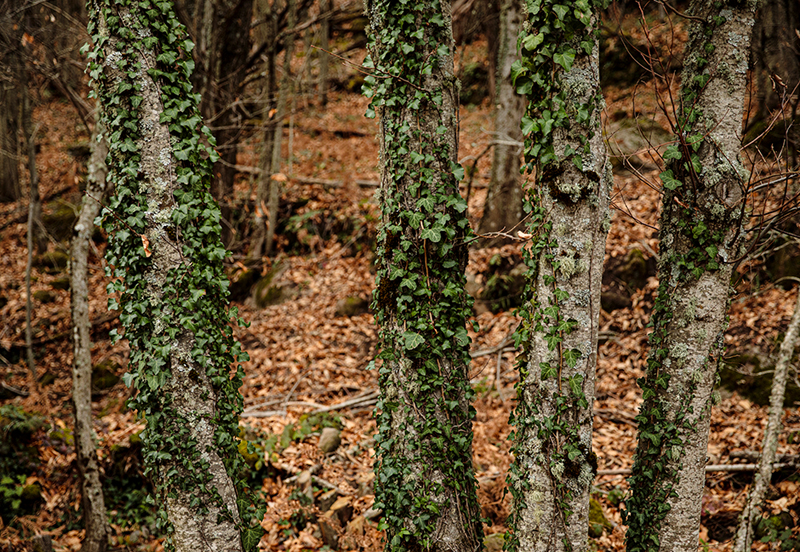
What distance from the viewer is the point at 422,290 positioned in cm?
344

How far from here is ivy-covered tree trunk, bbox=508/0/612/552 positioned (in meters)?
2.92

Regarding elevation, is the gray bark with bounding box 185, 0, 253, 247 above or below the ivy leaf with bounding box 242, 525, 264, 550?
above

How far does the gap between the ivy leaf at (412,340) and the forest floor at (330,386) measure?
0.77 meters

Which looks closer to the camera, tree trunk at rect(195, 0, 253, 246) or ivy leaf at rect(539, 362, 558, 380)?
ivy leaf at rect(539, 362, 558, 380)

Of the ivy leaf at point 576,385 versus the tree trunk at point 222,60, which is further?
the tree trunk at point 222,60

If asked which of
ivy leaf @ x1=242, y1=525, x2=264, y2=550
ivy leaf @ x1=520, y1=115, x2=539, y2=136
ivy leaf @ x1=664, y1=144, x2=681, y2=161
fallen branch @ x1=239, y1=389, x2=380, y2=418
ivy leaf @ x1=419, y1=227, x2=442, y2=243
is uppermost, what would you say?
ivy leaf @ x1=520, y1=115, x2=539, y2=136

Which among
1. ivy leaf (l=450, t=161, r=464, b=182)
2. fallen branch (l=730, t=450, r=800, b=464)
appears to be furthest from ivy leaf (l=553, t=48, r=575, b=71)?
fallen branch (l=730, t=450, r=800, b=464)

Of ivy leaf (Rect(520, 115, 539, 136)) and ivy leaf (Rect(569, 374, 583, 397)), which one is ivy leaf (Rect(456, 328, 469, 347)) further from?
ivy leaf (Rect(520, 115, 539, 136))

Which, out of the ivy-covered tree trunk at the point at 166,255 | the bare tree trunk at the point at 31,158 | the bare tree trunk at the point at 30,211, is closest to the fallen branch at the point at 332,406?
the ivy-covered tree trunk at the point at 166,255

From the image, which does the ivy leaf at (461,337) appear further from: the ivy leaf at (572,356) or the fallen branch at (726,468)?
the fallen branch at (726,468)

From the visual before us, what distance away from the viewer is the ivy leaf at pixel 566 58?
2.85 m

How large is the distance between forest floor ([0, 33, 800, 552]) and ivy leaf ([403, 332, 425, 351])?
771mm

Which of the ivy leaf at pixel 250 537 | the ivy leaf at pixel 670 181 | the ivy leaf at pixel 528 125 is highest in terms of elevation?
the ivy leaf at pixel 528 125

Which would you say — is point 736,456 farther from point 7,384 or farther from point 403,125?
point 7,384
